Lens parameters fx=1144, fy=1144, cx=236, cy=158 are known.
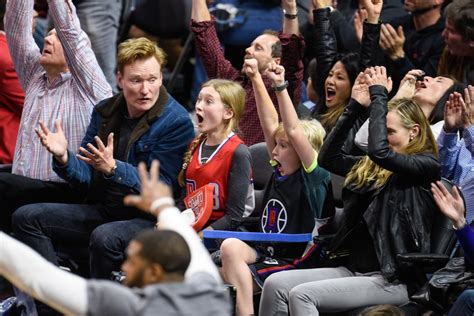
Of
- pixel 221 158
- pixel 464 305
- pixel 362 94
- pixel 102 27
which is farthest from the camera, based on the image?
pixel 102 27

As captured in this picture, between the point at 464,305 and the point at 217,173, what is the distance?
60.0 inches

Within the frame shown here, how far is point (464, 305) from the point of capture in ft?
15.7

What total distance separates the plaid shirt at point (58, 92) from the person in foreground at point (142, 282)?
2682mm

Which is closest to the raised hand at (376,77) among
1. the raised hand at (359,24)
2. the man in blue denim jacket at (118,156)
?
→ the man in blue denim jacket at (118,156)

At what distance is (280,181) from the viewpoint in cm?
563

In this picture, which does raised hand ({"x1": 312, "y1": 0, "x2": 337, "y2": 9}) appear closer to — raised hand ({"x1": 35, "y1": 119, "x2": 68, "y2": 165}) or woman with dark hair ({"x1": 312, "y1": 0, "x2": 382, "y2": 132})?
woman with dark hair ({"x1": 312, "y1": 0, "x2": 382, "y2": 132})

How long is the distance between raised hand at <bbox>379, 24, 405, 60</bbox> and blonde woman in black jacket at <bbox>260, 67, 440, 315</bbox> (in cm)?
134

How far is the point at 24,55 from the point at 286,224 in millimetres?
1985

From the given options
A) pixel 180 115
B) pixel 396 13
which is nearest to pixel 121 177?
pixel 180 115

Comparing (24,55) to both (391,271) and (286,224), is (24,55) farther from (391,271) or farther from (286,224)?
(391,271)

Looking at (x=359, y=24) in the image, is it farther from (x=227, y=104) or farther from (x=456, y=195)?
(x=456, y=195)

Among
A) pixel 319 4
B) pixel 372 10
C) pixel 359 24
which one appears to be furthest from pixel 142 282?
pixel 359 24

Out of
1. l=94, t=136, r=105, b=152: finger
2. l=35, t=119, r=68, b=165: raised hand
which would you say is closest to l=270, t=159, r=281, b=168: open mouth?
l=94, t=136, r=105, b=152: finger

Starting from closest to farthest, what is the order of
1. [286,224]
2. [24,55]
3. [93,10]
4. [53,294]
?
[53,294]
[286,224]
[24,55]
[93,10]
